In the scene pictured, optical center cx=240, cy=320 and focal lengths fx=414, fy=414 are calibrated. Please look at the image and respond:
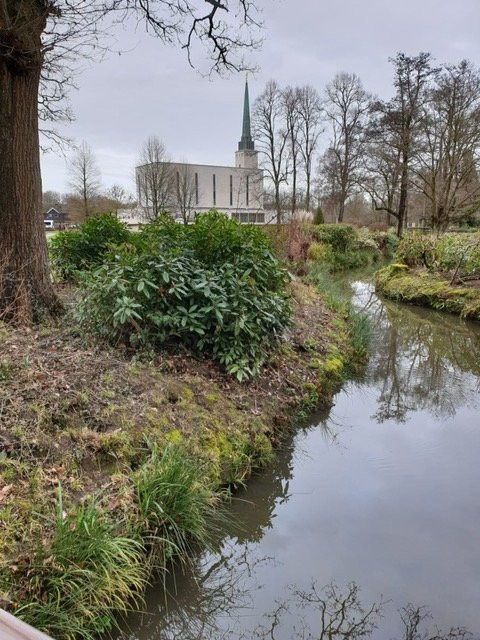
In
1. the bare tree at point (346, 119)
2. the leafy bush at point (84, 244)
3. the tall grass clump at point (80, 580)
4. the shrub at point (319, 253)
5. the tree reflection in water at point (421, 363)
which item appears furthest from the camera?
the bare tree at point (346, 119)

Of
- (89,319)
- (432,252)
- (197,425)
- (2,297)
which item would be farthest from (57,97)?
(432,252)

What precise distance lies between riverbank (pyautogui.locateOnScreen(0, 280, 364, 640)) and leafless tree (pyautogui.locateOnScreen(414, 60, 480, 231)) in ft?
57.0

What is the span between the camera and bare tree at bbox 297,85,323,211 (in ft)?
92.8

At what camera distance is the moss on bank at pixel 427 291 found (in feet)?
31.2

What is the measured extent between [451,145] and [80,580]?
21.1m

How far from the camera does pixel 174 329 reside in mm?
4258

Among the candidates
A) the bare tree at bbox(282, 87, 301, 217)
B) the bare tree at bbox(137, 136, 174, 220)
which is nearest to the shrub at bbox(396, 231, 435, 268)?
the bare tree at bbox(282, 87, 301, 217)

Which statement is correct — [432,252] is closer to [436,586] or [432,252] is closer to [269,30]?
[269,30]

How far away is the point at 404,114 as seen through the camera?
20656 mm

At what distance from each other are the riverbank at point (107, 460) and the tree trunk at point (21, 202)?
451mm

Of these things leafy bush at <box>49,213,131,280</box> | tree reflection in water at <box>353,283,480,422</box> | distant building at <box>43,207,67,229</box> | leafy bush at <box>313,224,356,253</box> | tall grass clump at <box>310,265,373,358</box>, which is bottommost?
tree reflection in water at <box>353,283,480,422</box>

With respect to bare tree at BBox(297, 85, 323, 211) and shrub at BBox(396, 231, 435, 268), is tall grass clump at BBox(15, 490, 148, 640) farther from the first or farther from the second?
bare tree at BBox(297, 85, 323, 211)

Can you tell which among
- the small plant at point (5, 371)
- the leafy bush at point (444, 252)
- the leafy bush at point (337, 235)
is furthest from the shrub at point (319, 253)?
the small plant at point (5, 371)

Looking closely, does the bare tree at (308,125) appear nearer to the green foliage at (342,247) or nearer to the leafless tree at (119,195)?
the green foliage at (342,247)
